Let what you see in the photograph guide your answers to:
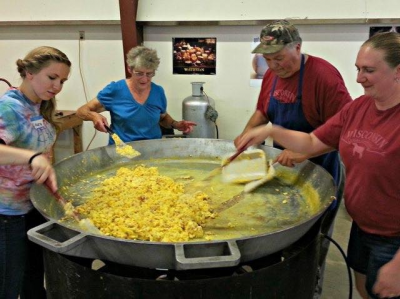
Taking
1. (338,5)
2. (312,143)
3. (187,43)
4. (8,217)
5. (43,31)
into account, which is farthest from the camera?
(43,31)

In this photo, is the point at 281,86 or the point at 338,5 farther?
the point at 338,5

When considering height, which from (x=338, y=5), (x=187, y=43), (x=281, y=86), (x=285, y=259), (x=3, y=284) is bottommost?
(x=3, y=284)

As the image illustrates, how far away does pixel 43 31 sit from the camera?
4.07 m

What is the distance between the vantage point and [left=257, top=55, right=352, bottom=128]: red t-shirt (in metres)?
1.84

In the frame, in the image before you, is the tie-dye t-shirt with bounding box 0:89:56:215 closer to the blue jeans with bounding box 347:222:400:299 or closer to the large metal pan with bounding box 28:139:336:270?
the large metal pan with bounding box 28:139:336:270

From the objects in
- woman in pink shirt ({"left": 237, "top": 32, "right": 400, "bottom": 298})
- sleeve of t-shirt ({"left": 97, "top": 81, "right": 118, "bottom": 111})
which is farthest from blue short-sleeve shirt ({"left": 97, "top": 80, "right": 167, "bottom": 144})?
woman in pink shirt ({"left": 237, "top": 32, "right": 400, "bottom": 298})

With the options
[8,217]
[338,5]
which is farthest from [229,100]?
[8,217]

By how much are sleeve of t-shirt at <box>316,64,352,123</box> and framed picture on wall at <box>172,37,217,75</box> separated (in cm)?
203

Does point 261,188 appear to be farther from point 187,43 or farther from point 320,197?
point 187,43

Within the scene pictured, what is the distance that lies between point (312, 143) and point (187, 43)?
2.46 meters

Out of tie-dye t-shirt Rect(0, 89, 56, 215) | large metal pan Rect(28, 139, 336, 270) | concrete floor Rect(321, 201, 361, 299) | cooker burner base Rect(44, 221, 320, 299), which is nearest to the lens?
large metal pan Rect(28, 139, 336, 270)

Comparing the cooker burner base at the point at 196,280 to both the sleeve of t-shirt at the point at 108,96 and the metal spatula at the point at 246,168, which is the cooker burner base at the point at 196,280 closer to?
the metal spatula at the point at 246,168

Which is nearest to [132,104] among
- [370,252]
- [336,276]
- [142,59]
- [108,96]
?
[108,96]

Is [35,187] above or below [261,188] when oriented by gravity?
above
